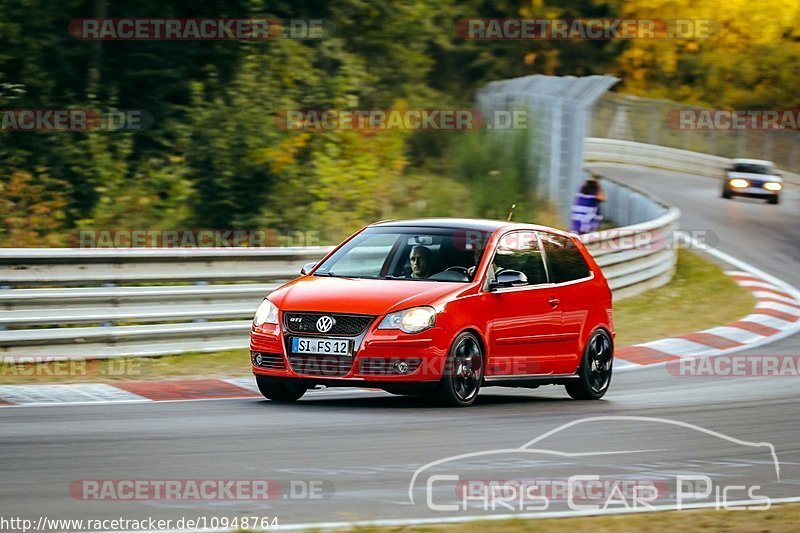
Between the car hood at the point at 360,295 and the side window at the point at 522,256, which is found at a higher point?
the side window at the point at 522,256

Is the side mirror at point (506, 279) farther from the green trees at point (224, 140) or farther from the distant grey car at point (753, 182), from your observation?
the distant grey car at point (753, 182)

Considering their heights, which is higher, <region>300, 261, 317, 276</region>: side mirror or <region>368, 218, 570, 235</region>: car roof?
<region>368, 218, 570, 235</region>: car roof

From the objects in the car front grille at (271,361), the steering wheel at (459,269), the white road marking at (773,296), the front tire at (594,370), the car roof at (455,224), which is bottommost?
the white road marking at (773,296)

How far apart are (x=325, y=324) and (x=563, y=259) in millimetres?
2873

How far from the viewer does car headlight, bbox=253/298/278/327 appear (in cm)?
1138

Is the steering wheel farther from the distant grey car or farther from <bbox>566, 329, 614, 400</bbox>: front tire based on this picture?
the distant grey car

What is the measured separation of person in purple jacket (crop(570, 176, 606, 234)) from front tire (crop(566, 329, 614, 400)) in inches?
529

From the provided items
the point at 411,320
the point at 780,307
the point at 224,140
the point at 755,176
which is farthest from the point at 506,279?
the point at 755,176

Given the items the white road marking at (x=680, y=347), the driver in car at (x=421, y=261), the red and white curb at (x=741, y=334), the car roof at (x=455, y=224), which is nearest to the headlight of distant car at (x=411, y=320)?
the driver in car at (x=421, y=261)

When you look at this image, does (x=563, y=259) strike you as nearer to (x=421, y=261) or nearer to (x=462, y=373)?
(x=421, y=261)

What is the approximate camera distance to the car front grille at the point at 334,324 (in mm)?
11008

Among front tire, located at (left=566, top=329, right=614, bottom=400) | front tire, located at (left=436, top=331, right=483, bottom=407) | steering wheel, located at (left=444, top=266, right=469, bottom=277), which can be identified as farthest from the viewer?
front tire, located at (left=566, top=329, right=614, bottom=400)

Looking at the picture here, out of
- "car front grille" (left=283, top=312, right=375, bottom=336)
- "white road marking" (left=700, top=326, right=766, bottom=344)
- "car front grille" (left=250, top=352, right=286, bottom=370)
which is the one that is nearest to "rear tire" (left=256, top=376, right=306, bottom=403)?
"car front grille" (left=250, top=352, right=286, bottom=370)

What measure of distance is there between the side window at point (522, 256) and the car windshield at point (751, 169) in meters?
33.0
